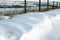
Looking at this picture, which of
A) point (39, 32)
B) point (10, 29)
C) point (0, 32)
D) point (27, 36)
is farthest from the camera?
point (39, 32)

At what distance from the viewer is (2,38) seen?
160 inches

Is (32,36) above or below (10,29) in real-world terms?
below

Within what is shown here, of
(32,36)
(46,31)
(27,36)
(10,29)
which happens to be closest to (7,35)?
(10,29)

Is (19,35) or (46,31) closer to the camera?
(19,35)

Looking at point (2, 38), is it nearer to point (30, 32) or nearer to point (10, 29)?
point (10, 29)

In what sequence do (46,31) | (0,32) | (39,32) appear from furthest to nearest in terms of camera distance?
(46,31) → (39,32) → (0,32)

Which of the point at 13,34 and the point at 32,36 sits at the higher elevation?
the point at 13,34

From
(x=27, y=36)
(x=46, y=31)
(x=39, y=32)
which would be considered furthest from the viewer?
(x=46, y=31)

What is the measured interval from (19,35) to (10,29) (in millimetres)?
292

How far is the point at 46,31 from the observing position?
720 cm

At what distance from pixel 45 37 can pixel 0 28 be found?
2.22 meters

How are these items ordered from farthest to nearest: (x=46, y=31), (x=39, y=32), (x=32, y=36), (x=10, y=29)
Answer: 1. (x=46, y=31)
2. (x=39, y=32)
3. (x=32, y=36)
4. (x=10, y=29)

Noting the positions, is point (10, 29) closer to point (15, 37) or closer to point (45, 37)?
point (15, 37)

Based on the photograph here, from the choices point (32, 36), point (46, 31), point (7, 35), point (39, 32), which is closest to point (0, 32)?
point (7, 35)
